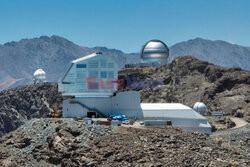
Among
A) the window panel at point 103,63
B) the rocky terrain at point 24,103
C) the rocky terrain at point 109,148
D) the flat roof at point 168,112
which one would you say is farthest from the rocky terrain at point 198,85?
the rocky terrain at point 109,148

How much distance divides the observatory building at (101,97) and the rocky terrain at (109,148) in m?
7.37

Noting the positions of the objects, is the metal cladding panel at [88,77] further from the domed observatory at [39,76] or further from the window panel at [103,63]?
the domed observatory at [39,76]

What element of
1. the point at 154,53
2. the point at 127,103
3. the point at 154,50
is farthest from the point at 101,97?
the point at 154,53

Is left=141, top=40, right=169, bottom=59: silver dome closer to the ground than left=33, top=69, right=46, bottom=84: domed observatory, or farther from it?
farther from it

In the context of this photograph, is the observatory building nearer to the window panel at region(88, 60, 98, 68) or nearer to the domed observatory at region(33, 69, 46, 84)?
the window panel at region(88, 60, 98, 68)

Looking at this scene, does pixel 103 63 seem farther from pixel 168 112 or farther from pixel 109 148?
pixel 109 148

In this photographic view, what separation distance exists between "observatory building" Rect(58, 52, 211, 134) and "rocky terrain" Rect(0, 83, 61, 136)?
178 ft

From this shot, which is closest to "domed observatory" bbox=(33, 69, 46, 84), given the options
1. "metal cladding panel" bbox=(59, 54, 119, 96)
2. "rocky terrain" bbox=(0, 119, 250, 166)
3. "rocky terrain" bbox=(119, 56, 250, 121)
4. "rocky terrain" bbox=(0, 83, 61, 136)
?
"rocky terrain" bbox=(0, 83, 61, 136)

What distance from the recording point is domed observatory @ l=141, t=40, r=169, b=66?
305 ft

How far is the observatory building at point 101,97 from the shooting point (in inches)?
1849

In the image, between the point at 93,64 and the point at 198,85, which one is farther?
the point at 198,85

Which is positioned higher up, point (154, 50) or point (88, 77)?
point (154, 50)

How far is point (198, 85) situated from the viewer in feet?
276

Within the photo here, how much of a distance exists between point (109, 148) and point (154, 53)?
64373 millimetres
